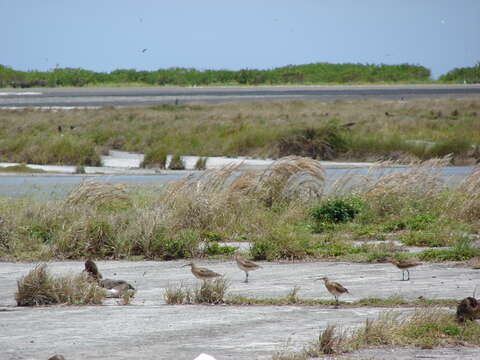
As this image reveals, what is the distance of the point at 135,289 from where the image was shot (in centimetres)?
1143

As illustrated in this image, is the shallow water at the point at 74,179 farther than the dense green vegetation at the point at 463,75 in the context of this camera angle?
No

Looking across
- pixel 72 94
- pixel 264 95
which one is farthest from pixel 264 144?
pixel 72 94

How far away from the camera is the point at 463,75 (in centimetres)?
10012

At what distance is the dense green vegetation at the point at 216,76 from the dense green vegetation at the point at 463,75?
2986 millimetres

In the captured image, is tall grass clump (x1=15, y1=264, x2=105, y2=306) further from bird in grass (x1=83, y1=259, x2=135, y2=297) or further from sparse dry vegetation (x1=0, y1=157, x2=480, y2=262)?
sparse dry vegetation (x1=0, y1=157, x2=480, y2=262)

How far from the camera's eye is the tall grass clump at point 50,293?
10.6 meters

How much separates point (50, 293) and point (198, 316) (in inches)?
83.8

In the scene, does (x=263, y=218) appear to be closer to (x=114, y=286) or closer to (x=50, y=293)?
(x=114, y=286)

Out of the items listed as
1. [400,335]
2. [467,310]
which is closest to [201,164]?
[467,310]

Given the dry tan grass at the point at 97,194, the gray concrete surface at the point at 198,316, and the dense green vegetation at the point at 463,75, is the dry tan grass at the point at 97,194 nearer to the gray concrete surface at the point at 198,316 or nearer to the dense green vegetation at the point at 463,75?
the gray concrete surface at the point at 198,316

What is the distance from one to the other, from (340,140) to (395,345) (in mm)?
27537

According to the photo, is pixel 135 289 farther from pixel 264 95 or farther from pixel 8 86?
pixel 8 86

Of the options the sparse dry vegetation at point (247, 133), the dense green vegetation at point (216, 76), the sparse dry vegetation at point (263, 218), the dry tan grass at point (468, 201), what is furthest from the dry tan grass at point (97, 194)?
the dense green vegetation at point (216, 76)

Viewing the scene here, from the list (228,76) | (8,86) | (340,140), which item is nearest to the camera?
(340,140)
